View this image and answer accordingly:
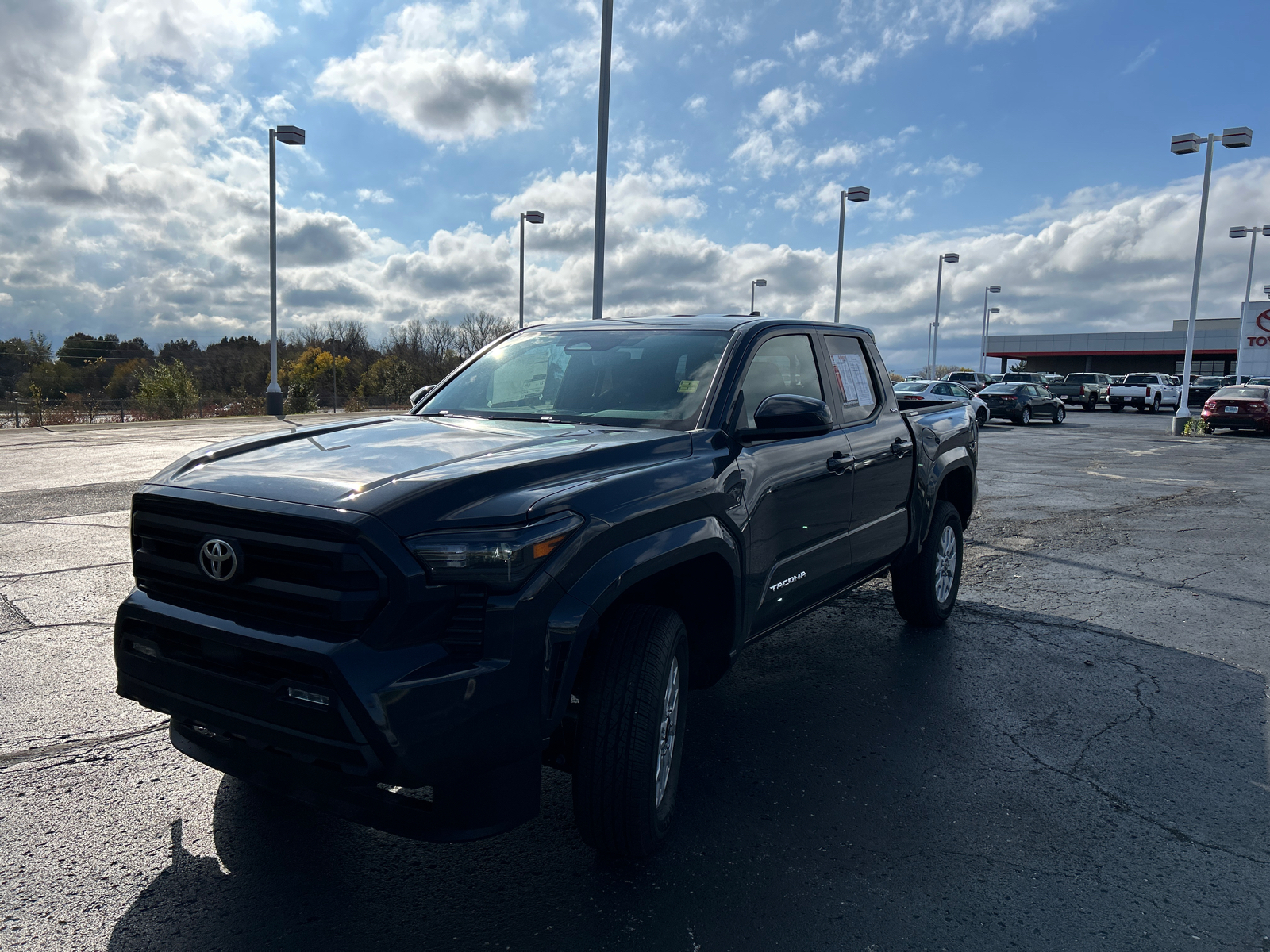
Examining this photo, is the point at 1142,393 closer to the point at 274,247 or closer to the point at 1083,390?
the point at 1083,390

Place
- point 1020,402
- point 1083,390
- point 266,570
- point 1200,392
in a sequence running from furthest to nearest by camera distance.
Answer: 1. point 1200,392
2. point 1083,390
3. point 1020,402
4. point 266,570

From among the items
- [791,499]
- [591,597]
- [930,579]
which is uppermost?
[791,499]

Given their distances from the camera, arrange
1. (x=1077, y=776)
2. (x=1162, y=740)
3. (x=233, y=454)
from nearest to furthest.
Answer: (x=233, y=454), (x=1077, y=776), (x=1162, y=740)

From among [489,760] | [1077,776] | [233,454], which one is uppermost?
[233,454]

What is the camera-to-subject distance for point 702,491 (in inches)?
128

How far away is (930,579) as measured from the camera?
5711 millimetres

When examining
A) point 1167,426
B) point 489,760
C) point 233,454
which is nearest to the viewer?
point 489,760

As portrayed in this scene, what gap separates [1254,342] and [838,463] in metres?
56.0

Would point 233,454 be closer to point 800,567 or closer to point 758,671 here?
point 800,567

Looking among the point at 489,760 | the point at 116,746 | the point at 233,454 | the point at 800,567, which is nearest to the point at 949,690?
the point at 800,567

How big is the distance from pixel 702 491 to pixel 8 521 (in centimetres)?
886

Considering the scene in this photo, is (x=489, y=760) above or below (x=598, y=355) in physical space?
below

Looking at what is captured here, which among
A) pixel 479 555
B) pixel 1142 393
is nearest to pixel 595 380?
pixel 479 555

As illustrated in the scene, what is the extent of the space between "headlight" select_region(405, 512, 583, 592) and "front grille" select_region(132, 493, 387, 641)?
0.47 ft
